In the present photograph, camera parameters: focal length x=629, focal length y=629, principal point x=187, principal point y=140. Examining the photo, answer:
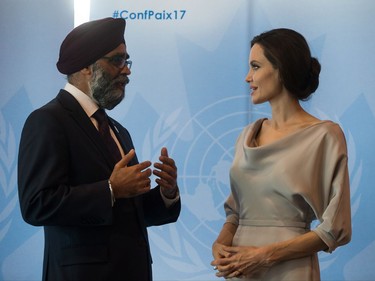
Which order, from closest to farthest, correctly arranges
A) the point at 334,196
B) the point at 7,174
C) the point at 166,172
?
1. the point at 334,196
2. the point at 166,172
3. the point at 7,174

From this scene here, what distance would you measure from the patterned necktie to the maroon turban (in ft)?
0.70

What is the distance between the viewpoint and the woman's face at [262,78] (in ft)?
8.30

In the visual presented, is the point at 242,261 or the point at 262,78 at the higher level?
the point at 262,78

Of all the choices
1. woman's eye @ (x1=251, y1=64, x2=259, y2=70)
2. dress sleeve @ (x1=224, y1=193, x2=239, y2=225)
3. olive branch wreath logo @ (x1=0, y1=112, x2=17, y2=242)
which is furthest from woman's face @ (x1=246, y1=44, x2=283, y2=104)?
olive branch wreath logo @ (x1=0, y1=112, x2=17, y2=242)

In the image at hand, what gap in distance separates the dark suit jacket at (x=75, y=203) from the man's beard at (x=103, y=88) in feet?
0.36

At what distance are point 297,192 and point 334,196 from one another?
14 cm

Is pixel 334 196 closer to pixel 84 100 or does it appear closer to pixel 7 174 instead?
pixel 84 100

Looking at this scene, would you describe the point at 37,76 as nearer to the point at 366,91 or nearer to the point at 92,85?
the point at 92,85

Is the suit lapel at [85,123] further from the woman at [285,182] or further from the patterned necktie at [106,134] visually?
the woman at [285,182]

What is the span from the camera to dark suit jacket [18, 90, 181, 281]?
7.68ft

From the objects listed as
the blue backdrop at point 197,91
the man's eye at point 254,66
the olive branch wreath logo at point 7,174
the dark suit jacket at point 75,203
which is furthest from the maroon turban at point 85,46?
the olive branch wreath logo at point 7,174

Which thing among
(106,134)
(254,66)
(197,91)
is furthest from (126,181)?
(197,91)

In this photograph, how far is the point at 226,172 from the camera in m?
4.36

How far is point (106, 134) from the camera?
2633 mm
